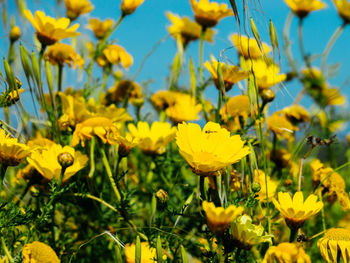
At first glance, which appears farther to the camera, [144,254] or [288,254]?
[144,254]

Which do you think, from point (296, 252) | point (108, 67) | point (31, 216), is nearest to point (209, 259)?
point (296, 252)

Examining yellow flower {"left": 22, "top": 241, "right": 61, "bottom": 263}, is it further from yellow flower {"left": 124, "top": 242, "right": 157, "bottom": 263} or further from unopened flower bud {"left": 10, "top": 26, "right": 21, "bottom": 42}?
unopened flower bud {"left": 10, "top": 26, "right": 21, "bottom": 42}

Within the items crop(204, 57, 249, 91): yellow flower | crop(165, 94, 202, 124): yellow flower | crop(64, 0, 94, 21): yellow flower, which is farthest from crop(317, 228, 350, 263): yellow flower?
crop(64, 0, 94, 21): yellow flower

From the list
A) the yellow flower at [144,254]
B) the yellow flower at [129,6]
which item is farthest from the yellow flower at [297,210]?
the yellow flower at [129,6]

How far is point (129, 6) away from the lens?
1.28 m

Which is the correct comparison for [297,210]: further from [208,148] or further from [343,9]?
[343,9]

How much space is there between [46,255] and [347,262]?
18.3 inches

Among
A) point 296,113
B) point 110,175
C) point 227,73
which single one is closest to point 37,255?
point 110,175

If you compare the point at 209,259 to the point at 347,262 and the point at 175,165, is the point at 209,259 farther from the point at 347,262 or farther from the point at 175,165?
the point at 175,165

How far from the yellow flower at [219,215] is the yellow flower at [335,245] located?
177 mm

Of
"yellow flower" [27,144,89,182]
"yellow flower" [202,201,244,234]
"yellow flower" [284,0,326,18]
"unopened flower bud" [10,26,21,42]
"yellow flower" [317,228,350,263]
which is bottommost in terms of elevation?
"yellow flower" [317,228,350,263]

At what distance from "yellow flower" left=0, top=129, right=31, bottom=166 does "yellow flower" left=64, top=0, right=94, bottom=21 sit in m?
0.73

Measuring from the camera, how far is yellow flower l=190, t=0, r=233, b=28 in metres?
1.23

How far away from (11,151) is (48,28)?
385 millimetres
